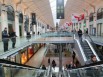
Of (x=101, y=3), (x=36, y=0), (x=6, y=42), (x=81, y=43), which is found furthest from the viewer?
(x=36, y=0)

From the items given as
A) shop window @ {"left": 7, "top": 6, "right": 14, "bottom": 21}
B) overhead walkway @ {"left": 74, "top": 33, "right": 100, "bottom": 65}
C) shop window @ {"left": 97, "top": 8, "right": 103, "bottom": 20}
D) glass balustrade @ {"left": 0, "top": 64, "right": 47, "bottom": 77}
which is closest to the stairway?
overhead walkway @ {"left": 74, "top": 33, "right": 100, "bottom": 65}

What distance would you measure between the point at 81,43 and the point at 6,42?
1006 cm

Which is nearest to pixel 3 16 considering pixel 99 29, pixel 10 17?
pixel 10 17

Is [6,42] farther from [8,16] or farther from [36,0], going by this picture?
[36,0]

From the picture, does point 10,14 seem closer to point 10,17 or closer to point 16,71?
point 10,17

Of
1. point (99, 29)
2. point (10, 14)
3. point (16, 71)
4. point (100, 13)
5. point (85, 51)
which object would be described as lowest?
point (85, 51)

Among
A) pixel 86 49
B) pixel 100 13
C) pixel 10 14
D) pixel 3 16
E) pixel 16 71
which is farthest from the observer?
pixel 100 13

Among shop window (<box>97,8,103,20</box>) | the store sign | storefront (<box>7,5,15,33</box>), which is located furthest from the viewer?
shop window (<box>97,8,103,20</box>)

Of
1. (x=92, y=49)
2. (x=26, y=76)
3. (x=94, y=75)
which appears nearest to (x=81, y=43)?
(x=92, y=49)

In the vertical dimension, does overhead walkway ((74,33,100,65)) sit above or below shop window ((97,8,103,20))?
below

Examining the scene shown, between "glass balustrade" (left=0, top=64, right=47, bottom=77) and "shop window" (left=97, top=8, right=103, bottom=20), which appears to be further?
"shop window" (left=97, top=8, right=103, bottom=20)

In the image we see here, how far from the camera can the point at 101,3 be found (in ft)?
102

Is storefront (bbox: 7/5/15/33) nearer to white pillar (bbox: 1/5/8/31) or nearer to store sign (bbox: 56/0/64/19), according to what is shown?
white pillar (bbox: 1/5/8/31)

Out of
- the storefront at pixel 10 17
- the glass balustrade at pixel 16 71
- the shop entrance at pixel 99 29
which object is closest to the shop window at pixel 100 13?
the shop entrance at pixel 99 29
